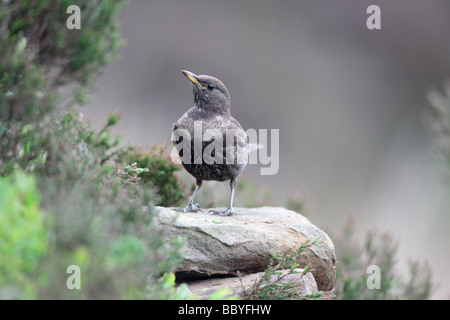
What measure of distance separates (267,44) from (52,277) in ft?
36.9

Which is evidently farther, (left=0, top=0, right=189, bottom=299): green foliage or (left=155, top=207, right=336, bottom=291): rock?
(left=155, top=207, right=336, bottom=291): rock

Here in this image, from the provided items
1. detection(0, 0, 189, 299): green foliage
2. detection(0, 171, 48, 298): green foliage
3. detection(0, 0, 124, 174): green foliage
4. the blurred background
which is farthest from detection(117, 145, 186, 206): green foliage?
the blurred background

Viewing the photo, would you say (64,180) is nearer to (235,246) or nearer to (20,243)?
(20,243)

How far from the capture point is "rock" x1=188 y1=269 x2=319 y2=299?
3414 millimetres

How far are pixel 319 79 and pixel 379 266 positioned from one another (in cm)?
723

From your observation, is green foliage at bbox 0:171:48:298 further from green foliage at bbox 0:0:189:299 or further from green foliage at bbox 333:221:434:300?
green foliage at bbox 333:221:434:300

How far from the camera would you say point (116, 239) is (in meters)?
2.58

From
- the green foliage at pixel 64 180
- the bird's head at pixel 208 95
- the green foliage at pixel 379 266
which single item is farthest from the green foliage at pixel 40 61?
the green foliage at pixel 379 266

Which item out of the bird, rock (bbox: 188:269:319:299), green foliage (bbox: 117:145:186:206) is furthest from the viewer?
green foliage (bbox: 117:145:186:206)

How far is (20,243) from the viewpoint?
7.23 ft

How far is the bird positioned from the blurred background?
6.96 meters
